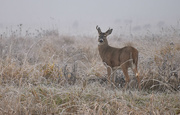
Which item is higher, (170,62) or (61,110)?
(170,62)

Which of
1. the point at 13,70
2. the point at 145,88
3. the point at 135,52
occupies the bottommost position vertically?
the point at 145,88

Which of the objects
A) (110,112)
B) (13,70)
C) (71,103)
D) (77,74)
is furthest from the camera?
(77,74)

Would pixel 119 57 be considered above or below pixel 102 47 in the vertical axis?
below

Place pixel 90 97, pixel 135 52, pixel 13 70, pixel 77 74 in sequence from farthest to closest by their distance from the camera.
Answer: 1. pixel 77 74
2. pixel 13 70
3. pixel 135 52
4. pixel 90 97

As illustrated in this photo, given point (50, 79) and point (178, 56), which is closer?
point (50, 79)

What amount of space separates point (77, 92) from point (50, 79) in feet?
4.90

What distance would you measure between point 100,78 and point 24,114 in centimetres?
266

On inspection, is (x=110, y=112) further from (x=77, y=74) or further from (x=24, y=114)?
(x=77, y=74)

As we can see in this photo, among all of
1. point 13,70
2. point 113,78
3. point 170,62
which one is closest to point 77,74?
point 113,78

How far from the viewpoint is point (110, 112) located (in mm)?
3055

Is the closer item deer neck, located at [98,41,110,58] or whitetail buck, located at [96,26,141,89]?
whitetail buck, located at [96,26,141,89]

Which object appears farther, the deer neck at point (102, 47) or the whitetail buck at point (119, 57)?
the deer neck at point (102, 47)

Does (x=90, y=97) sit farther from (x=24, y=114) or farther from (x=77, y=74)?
(x=77, y=74)

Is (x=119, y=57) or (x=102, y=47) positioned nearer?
(x=119, y=57)
